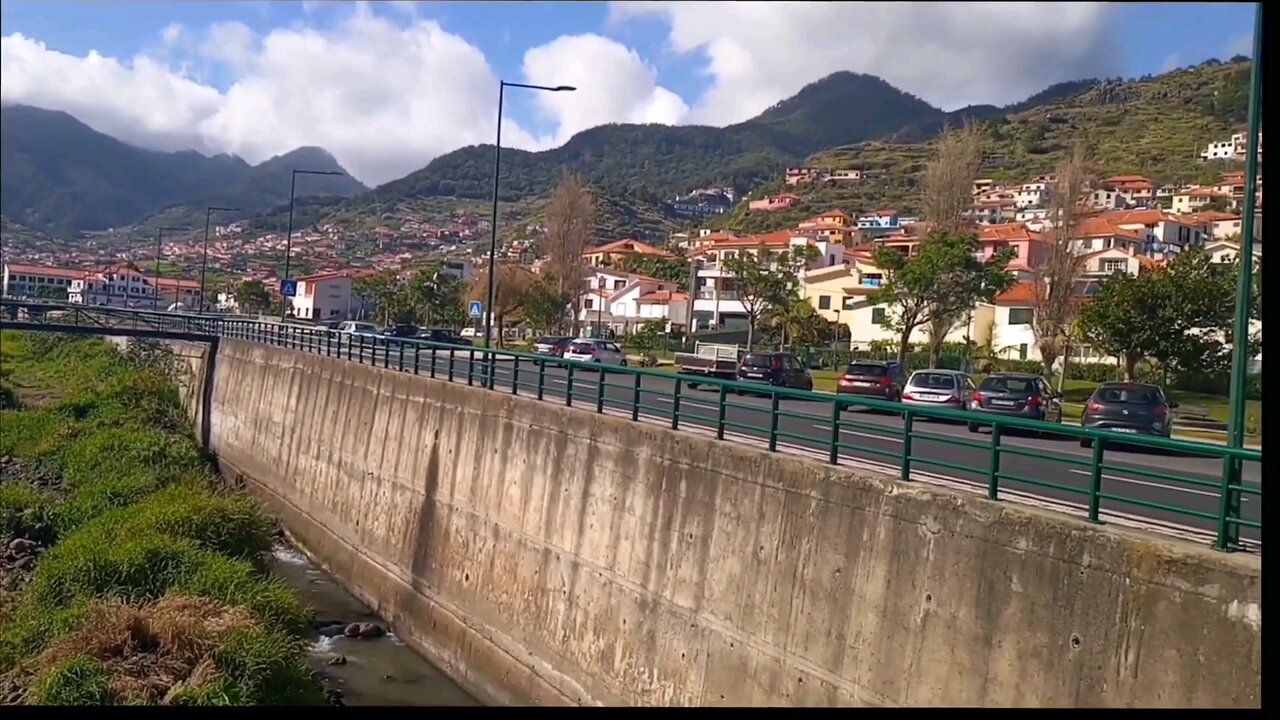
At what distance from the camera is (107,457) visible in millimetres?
29438

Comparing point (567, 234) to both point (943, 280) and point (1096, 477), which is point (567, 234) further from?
point (1096, 477)

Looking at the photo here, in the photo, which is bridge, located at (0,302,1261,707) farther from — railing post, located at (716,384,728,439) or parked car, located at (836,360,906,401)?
parked car, located at (836,360,906,401)

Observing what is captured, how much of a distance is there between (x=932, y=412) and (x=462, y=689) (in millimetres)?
9694

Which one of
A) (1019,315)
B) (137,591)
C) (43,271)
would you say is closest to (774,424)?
(137,591)

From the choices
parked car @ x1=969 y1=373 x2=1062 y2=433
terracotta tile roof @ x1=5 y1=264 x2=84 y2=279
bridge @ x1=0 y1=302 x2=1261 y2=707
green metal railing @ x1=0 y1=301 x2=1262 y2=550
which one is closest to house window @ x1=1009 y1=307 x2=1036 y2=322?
green metal railing @ x1=0 y1=301 x2=1262 y2=550

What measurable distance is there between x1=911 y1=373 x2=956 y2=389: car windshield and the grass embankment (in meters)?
15.6

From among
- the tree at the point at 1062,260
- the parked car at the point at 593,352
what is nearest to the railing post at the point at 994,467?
the parked car at the point at 593,352

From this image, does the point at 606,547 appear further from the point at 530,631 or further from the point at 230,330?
the point at 230,330

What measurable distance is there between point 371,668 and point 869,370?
17539 mm

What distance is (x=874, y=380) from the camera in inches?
1193

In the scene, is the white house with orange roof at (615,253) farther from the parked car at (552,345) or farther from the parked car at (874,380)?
the parked car at (874,380)

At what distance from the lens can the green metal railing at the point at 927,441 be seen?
847 cm

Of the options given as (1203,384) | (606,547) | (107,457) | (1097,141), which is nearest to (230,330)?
(107,457)

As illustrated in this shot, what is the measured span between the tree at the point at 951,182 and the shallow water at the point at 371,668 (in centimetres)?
3853
